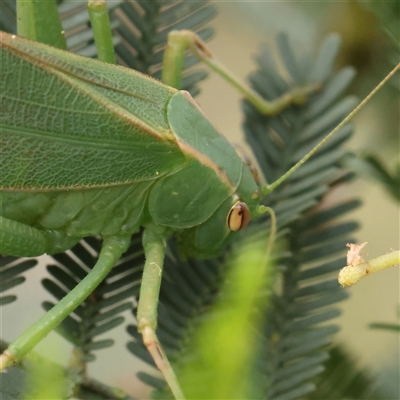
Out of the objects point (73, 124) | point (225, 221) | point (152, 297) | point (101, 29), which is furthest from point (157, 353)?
point (101, 29)

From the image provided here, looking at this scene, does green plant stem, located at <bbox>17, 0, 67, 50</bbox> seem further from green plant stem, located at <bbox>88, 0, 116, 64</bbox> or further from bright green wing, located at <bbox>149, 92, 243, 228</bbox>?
bright green wing, located at <bbox>149, 92, 243, 228</bbox>

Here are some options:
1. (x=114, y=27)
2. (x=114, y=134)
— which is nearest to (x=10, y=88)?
(x=114, y=134)

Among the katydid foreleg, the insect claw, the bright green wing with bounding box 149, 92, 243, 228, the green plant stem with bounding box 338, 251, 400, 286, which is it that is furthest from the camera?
the katydid foreleg

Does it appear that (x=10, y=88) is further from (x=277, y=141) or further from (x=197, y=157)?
(x=277, y=141)

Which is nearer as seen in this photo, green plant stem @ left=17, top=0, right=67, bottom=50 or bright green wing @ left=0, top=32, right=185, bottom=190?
bright green wing @ left=0, top=32, right=185, bottom=190

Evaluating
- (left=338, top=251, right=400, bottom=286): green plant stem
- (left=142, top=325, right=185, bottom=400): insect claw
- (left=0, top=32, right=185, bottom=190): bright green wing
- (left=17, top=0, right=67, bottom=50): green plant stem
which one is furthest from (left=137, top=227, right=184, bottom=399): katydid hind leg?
(left=17, top=0, right=67, bottom=50): green plant stem

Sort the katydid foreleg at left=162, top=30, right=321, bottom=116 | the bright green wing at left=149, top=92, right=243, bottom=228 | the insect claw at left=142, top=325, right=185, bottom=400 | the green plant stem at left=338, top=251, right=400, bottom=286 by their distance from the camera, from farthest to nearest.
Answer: the katydid foreleg at left=162, top=30, right=321, bottom=116, the bright green wing at left=149, top=92, right=243, bottom=228, the insect claw at left=142, top=325, right=185, bottom=400, the green plant stem at left=338, top=251, right=400, bottom=286

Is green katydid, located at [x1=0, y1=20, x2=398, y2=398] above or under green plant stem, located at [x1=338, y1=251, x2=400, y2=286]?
above
